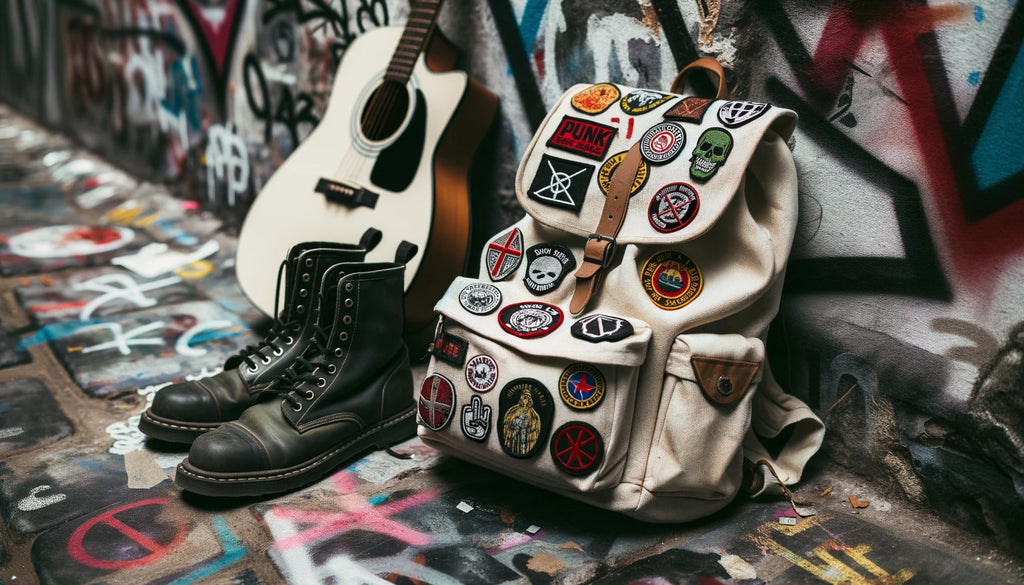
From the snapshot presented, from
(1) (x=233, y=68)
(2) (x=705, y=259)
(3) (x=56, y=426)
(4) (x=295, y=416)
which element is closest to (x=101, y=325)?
(3) (x=56, y=426)

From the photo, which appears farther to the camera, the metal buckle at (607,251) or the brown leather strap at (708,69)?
the brown leather strap at (708,69)

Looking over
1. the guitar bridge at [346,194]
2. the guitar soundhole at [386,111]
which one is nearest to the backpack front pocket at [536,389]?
the guitar bridge at [346,194]

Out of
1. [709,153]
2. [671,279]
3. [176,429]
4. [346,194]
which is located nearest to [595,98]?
[709,153]

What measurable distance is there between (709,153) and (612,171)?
7.9 inches

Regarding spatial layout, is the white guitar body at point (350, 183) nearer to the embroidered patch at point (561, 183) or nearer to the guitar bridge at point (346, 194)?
the guitar bridge at point (346, 194)

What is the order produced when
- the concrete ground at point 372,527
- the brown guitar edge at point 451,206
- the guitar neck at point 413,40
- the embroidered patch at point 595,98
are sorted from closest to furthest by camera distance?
the concrete ground at point 372,527 < the embroidered patch at point 595,98 < the brown guitar edge at point 451,206 < the guitar neck at point 413,40

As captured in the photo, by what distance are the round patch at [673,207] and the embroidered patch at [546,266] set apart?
0.63 feet

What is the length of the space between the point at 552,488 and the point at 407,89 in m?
1.28

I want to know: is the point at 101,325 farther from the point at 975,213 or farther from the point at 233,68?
the point at 975,213

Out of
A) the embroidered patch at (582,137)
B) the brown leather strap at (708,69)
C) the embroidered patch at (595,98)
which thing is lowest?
the embroidered patch at (582,137)

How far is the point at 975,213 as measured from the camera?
4.83ft

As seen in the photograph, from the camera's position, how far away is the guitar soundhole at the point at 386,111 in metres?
2.28

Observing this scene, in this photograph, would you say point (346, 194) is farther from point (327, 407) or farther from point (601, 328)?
point (601, 328)

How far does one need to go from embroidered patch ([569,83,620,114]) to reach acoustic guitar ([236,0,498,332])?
0.55 m
